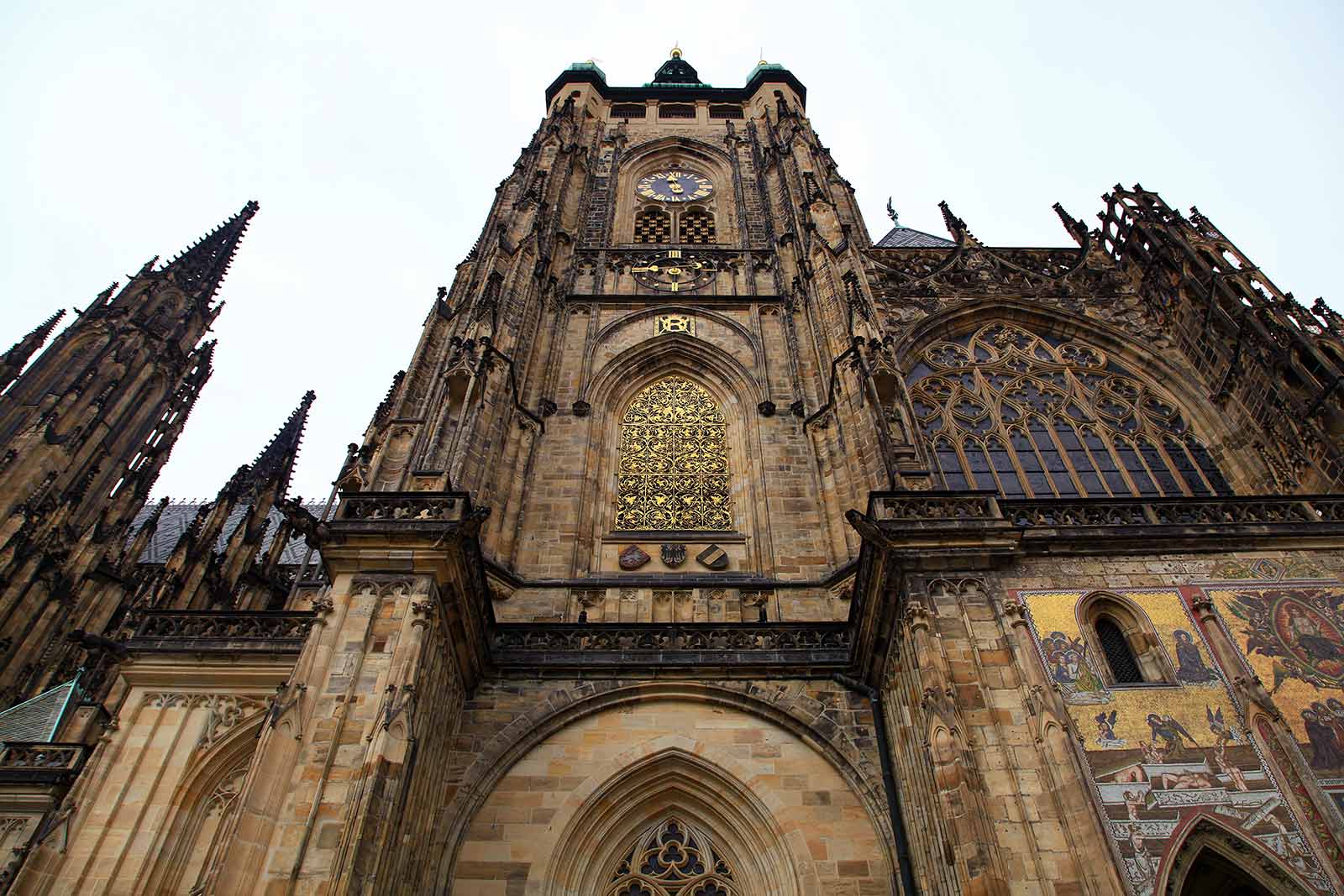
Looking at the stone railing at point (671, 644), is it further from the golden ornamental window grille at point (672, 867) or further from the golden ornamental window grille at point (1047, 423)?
the golden ornamental window grille at point (1047, 423)

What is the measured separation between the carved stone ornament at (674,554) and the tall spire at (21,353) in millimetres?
22979

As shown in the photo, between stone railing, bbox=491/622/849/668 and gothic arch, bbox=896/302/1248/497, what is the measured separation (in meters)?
4.46

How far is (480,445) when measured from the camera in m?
12.3

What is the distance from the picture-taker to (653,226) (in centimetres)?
2214

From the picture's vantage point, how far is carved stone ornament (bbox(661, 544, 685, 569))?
510 inches

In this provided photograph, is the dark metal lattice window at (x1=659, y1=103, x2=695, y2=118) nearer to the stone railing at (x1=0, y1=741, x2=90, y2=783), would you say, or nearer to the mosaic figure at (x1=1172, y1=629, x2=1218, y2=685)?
the stone railing at (x1=0, y1=741, x2=90, y2=783)

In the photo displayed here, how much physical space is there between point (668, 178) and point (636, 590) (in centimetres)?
1466

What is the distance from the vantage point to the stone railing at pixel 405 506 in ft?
31.8

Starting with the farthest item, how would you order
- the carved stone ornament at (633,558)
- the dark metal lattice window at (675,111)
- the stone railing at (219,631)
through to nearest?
the dark metal lattice window at (675,111) → the carved stone ornament at (633,558) → the stone railing at (219,631)

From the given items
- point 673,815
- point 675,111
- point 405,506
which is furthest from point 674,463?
point 675,111

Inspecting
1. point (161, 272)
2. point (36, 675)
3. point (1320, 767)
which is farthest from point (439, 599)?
point (161, 272)

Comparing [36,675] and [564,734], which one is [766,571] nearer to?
[564,734]

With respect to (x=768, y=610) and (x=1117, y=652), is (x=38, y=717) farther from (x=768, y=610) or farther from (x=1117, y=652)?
(x=1117, y=652)

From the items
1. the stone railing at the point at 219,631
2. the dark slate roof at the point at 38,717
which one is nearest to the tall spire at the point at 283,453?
the dark slate roof at the point at 38,717
